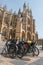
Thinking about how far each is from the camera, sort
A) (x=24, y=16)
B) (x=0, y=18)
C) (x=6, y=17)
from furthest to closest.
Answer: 1. (x=24, y=16)
2. (x=6, y=17)
3. (x=0, y=18)

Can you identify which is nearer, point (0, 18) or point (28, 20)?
point (0, 18)

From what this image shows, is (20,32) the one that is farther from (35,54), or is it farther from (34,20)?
(35,54)

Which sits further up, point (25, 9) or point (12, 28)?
point (25, 9)

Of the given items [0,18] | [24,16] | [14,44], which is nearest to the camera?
[14,44]

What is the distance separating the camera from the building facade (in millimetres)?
43284

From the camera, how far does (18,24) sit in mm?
47062

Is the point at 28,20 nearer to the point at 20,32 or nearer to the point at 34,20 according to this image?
the point at 34,20

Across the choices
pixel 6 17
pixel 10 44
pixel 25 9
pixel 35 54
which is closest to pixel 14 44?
pixel 10 44

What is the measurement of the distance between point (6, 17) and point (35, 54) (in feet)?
128

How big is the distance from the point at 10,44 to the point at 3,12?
122 feet

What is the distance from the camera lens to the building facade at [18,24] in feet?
142

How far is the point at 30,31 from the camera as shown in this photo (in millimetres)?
54969

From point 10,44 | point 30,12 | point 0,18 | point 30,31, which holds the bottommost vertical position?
point 10,44

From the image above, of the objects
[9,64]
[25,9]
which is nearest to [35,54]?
[9,64]
